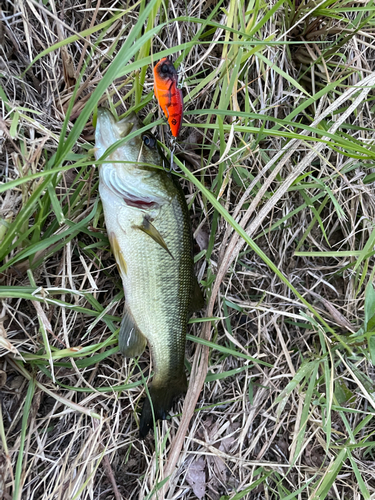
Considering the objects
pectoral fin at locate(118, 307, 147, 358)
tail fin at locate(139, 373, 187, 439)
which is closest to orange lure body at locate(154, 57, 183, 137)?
pectoral fin at locate(118, 307, 147, 358)

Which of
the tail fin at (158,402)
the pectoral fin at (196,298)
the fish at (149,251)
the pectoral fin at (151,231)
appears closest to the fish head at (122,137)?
the fish at (149,251)

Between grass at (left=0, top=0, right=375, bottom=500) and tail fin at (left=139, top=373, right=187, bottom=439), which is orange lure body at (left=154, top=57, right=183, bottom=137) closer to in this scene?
grass at (left=0, top=0, right=375, bottom=500)

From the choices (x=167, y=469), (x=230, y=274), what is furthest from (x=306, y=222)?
(x=167, y=469)

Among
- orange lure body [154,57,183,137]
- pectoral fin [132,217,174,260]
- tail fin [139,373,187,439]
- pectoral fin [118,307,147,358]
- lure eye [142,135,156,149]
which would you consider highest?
orange lure body [154,57,183,137]

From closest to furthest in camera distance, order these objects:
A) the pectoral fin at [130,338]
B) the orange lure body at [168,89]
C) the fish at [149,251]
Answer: the orange lure body at [168,89]
the fish at [149,251]
the pectoral fin at [130,338]

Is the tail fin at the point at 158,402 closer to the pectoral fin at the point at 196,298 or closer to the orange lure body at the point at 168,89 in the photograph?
the pectoral fin at the point at 196,298

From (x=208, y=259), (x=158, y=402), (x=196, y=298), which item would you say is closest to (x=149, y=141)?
(x=208, y=259)

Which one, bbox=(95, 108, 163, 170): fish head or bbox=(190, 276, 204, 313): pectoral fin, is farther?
bbox=(190, 276, 204, 313): pectoral fin

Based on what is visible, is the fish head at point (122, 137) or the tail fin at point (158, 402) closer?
the fish head at point (122, 137)
